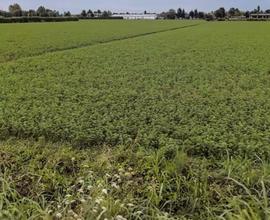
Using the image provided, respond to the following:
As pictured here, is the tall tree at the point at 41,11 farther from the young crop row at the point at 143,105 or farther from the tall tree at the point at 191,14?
the young crop row at the point at 143,105

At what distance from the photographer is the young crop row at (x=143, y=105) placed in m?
4.27

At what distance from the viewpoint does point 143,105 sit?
5.64 meters

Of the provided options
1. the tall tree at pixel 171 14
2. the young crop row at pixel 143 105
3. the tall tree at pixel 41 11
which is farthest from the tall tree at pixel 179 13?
the young crop row at pixel 143 105

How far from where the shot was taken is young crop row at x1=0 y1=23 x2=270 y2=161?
4.27m

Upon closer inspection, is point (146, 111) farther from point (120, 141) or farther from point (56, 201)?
point (56, 201)

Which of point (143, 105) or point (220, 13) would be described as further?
point (220, 13)

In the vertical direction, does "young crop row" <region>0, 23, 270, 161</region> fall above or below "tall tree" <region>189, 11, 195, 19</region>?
above

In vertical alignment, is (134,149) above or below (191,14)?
above

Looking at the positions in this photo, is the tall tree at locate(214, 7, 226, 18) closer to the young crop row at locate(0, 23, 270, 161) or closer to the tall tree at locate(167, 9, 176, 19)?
the tall tree at locate(167, 9, 176, 19)

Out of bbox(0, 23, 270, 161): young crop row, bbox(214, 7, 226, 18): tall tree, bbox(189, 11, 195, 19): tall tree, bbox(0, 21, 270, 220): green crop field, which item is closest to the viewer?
bbox(0, 21, 270, 220): green crop field

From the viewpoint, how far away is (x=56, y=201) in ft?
10.4

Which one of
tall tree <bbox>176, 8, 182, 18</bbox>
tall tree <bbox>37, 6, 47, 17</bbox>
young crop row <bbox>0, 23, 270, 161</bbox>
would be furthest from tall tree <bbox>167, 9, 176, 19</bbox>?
young crop row <bbox>0, 23, 270, 161</bbox>

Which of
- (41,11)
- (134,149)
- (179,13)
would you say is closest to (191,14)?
(179,13)

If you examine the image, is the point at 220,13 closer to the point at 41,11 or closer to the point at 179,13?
the point at 179,13
